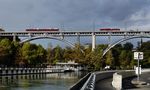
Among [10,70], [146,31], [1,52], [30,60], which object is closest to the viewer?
[10,70]

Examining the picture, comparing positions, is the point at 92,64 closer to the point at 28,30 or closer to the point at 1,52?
the point at 28,30

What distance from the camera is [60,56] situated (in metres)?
200

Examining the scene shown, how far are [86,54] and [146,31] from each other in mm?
34061

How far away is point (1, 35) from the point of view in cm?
16250

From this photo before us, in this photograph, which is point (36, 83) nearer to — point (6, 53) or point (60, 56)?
point (6, 53)

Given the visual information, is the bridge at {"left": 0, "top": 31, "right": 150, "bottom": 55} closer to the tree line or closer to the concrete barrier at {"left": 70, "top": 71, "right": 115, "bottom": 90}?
the tree line

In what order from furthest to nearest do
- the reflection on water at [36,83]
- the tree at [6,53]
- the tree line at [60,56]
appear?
the tree line at [60,56], the tree at [6,53], the reflection on water at [36,83]

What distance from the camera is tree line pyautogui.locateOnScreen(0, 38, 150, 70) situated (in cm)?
14838

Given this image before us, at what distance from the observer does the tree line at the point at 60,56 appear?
5842 inches

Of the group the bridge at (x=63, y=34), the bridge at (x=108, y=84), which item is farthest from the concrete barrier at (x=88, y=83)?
the bridge at (x=63, y=34)

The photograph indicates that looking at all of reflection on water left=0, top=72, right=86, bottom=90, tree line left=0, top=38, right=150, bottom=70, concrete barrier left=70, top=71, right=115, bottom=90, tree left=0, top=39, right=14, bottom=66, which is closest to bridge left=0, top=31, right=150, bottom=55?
tree line left=0, top=38, right=150, bottom=70

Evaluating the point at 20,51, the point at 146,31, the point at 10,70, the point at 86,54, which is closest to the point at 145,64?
the point at 146,31

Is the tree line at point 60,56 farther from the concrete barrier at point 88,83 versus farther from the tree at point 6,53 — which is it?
the concrete barrier at point 88,83

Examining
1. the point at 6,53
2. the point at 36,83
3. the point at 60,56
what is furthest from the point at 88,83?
the point at 60,56
